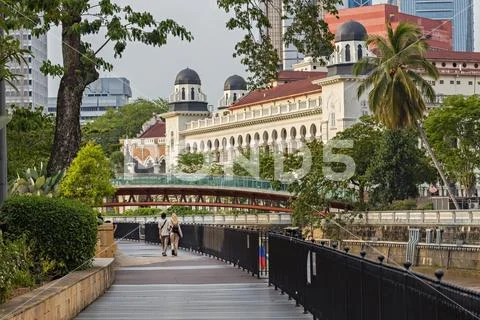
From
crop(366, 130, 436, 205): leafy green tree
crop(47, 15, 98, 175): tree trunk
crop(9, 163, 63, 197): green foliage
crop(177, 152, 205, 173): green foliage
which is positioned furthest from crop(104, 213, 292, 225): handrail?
crop(47, 15, 98, 175): tree trunk

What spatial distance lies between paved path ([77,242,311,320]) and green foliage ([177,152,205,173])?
14127 cm

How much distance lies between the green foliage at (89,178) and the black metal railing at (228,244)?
3.28 meters

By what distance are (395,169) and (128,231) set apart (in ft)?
122

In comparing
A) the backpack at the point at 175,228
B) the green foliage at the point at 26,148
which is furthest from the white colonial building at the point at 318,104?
the backpack at the point at 175,228

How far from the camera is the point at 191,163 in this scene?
581ft

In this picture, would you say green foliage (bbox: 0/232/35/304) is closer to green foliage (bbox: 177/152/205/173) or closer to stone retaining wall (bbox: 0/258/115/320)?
stone retaining wall (bbox: 0/258/115/320)

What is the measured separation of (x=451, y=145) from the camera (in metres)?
123

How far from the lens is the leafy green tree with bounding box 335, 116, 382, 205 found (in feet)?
370

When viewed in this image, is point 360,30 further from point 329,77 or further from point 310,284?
point 310,284

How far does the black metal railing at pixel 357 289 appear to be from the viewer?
10.7 meters

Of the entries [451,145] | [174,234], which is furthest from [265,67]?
[451,145]

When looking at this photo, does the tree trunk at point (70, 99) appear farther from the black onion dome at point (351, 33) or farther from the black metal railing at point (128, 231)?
the black onion dome at point (351, 33)

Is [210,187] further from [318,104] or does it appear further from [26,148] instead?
[26,148]

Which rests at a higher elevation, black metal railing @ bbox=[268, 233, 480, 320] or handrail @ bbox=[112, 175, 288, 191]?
handrail @ bbox=[112, 175, 288, 191]
